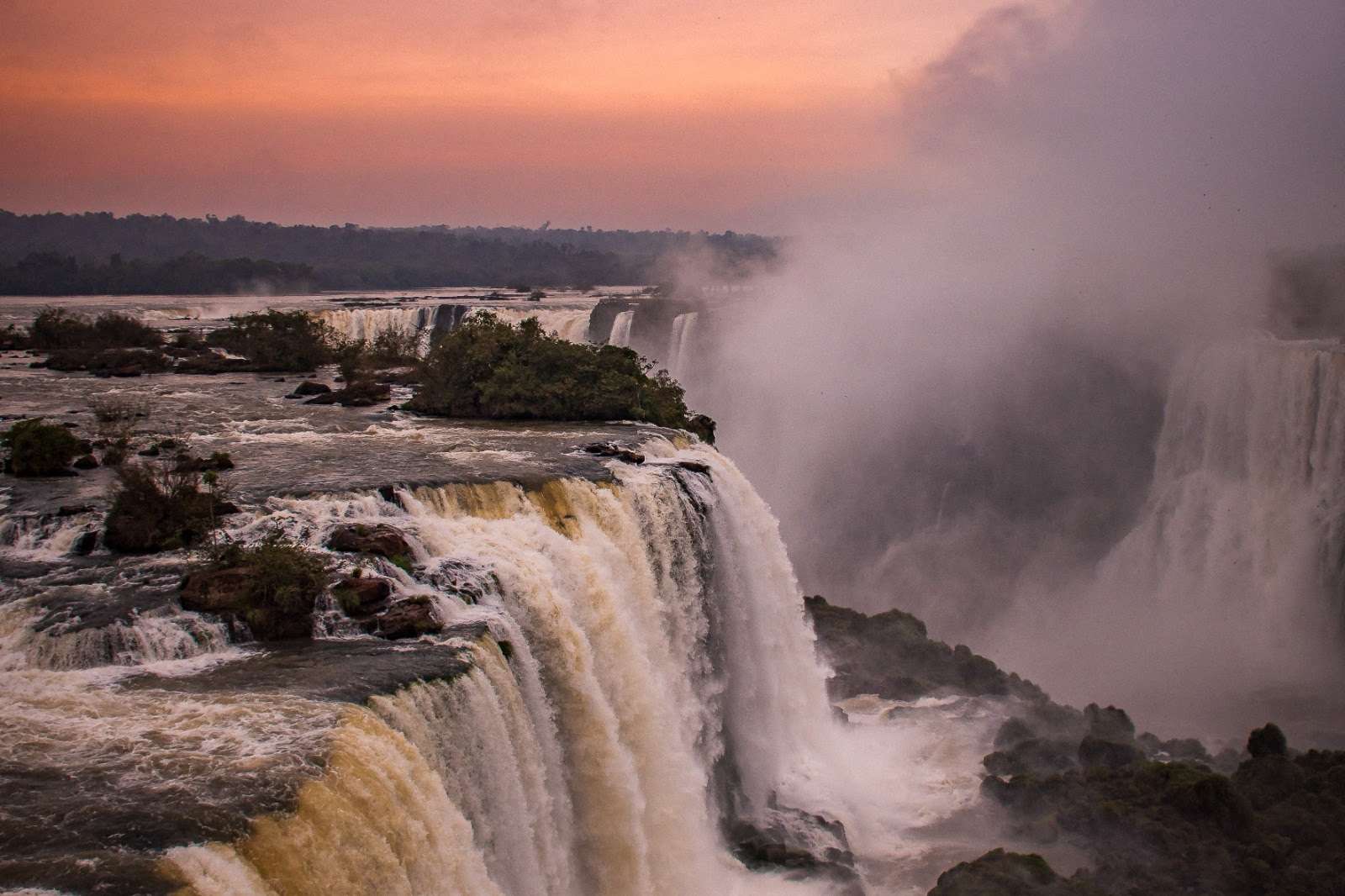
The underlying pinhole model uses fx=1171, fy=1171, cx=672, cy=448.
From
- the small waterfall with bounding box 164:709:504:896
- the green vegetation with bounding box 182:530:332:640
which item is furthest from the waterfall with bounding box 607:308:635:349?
the small waterfall with bounding box 164:709:504:896

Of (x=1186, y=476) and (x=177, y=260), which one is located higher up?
(x=177, y=260)

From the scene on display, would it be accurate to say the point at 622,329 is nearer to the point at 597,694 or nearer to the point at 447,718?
the point at 597,694

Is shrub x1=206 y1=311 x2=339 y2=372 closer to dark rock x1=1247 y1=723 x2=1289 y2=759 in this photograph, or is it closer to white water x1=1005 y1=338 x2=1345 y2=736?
white water x1=1005 y1=338 x2=1345 y2=736

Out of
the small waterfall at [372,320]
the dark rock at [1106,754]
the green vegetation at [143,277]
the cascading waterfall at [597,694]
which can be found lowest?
the dark rock at [1106,754]

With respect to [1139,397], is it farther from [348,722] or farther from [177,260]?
[177,260]

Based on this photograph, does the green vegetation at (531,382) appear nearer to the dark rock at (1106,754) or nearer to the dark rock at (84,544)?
the dark rock at (1106,754)

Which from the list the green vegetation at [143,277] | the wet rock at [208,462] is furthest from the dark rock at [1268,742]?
the green vegetation at [143,277]

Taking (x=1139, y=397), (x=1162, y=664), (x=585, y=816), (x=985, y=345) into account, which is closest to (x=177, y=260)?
(x=985, y=345)
